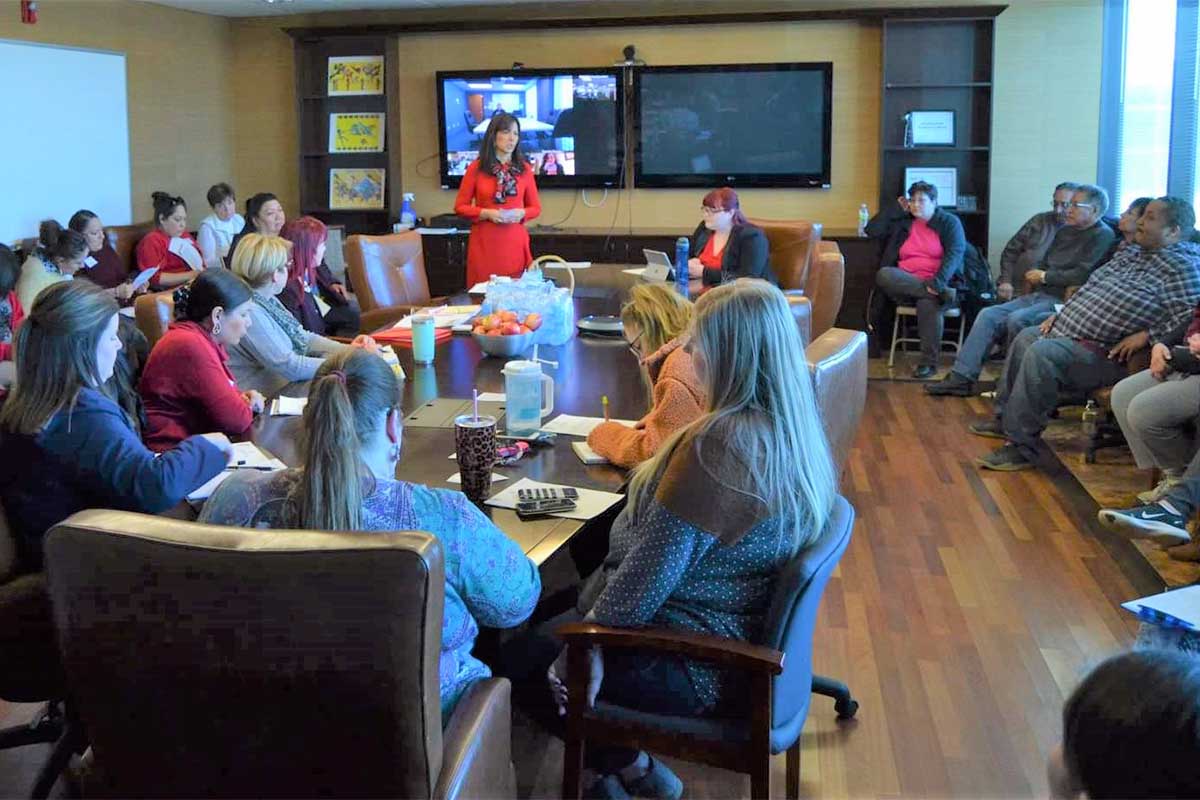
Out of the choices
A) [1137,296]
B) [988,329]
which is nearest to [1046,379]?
[1137,296]

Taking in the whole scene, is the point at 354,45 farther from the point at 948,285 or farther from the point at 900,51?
the point at 948,285

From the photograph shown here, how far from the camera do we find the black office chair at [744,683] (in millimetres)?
1911

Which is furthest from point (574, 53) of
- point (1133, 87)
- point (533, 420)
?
point (533, 420)

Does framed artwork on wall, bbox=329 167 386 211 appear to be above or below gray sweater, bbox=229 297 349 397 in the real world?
above

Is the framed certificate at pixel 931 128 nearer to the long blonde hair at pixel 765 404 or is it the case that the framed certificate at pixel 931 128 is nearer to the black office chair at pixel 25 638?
the long blonde hair at pixel 765 404

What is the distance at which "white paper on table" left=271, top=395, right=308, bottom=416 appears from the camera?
3.07 metres

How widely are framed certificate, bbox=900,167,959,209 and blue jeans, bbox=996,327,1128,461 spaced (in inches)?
102

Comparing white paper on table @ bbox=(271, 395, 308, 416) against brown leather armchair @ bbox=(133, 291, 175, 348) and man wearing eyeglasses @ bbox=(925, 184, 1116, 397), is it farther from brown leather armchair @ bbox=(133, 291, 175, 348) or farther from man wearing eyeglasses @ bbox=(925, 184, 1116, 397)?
man wearing eyeglasses @ bbox=(925, 184, 1116, 397)

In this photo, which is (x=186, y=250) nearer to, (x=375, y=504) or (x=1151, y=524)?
(x=1151, y=524)

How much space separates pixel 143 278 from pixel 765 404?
5.38 metres

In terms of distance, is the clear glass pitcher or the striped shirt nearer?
the clear glass pitcher

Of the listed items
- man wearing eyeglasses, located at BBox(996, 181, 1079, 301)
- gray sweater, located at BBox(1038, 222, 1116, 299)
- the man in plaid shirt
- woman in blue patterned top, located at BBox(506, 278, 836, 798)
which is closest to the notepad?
woman in blue patterned top, located at BBox(506, 278, 836, 798)

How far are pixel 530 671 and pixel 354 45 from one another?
6.41 metres

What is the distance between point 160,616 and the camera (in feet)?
4.65
